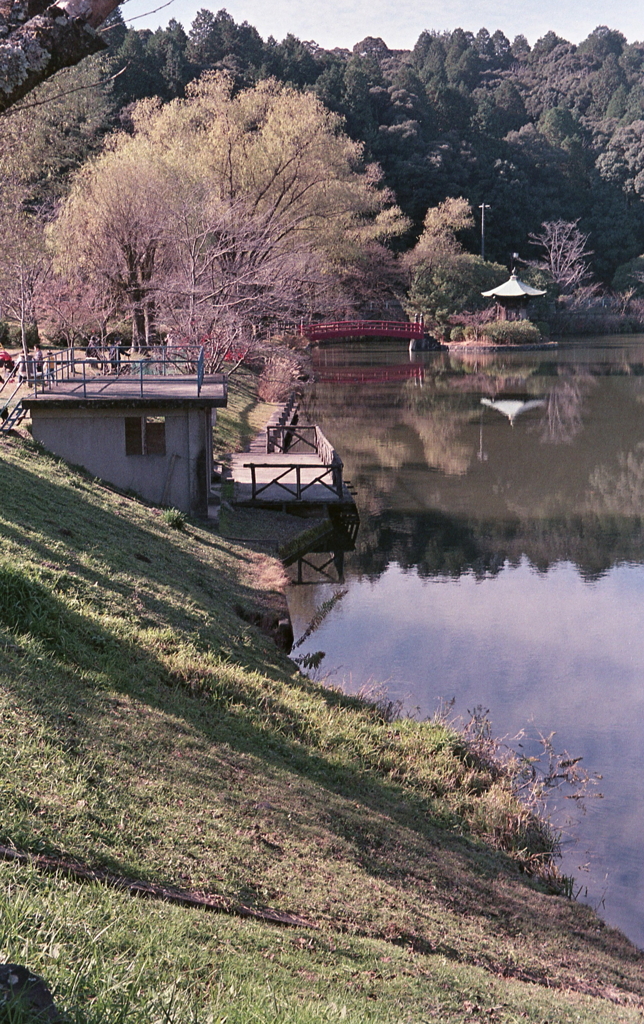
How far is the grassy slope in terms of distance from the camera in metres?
4.22

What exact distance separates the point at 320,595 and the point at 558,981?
12.6 metres

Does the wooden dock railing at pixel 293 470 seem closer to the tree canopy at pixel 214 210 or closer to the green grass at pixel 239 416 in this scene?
the green grass at pixel 239 416

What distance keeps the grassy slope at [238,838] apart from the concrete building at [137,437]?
318 inches

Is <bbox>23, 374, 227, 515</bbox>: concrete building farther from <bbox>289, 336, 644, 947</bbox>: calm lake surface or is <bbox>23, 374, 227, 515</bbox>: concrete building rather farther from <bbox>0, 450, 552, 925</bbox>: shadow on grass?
<bbox>0, 450, 552, 925</bbox>: shadow on grass

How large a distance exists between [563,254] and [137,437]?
82408mm

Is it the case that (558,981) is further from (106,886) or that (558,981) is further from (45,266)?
(45,266)

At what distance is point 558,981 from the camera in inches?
249

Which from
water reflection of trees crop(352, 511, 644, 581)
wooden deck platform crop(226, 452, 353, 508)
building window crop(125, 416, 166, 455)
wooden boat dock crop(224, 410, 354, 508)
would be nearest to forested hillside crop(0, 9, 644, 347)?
wooden boat dock crop(224, 410, 354, 508)

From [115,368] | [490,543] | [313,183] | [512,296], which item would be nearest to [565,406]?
[313,183]

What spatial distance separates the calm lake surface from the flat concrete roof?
4355 mm

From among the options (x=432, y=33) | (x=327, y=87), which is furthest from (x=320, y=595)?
(x=432, y=33)

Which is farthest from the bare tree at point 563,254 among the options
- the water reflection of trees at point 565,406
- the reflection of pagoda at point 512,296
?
the water reflection of trees at point 565,406

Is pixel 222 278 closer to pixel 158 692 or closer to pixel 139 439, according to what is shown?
pixel 139 439

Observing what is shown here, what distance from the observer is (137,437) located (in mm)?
20562
